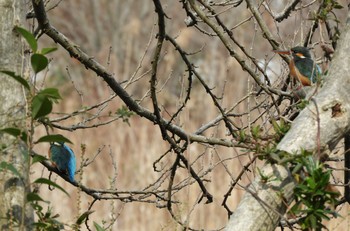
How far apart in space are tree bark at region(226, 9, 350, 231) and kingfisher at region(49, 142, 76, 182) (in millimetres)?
1546

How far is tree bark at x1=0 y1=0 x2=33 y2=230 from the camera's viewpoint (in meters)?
2.26

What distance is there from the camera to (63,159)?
3449 mm

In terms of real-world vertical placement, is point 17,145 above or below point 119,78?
below

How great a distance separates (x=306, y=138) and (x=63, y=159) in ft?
5.40

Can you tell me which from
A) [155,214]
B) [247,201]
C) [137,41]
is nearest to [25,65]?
[247,201]

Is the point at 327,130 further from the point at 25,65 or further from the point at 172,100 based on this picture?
the point at 172,100

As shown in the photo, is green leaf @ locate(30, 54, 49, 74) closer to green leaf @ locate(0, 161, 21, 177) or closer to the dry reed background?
green leaf @ locate(0, 161, 21, 177)

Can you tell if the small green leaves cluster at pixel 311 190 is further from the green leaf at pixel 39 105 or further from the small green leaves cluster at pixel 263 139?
the green leaf at pixel 39 105

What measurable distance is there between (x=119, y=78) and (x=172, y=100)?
6.31 ft

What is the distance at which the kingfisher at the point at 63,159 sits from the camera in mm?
3406

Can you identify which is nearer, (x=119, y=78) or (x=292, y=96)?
(x=292, y=96)

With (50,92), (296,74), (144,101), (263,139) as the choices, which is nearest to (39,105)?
(50,92)

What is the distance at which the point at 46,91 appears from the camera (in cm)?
204

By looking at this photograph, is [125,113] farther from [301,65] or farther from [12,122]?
[12,122]
